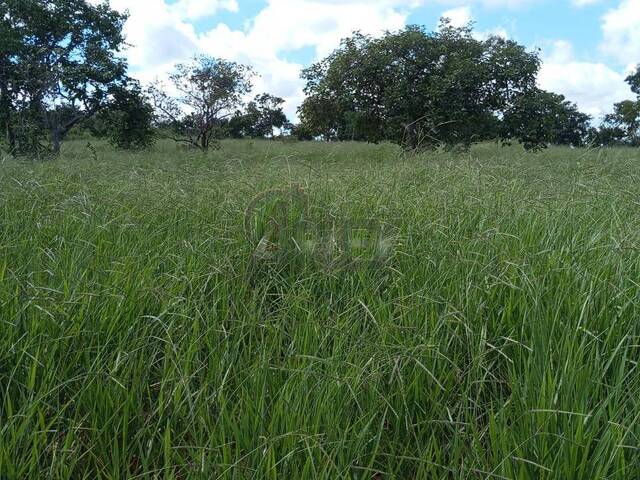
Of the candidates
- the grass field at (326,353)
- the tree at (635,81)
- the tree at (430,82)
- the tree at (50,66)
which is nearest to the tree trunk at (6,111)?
the tree at (50,66)

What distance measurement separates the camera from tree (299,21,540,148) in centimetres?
955

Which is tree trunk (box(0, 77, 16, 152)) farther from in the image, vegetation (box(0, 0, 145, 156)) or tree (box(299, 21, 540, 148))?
tree (box(299, 21, 540, 148))

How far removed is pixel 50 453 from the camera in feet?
4.57

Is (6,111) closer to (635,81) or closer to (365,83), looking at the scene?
(365,83)

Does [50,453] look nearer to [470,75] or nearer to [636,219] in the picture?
[636,219]

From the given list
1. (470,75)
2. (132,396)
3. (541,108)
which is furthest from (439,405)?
(541,108)

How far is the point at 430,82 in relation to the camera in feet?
31.5

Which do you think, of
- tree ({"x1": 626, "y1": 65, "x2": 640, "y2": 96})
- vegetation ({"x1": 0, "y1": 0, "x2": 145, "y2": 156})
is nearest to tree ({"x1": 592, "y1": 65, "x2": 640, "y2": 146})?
tree ({"x1": 626, "y1": 65, "x2": 640, "y2": 96})
